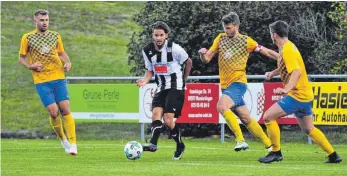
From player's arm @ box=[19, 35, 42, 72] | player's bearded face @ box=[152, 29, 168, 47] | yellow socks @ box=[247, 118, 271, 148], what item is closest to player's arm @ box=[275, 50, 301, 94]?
yellow socks @ box=[247, 118, 271, 148]

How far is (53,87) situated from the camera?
15.0m

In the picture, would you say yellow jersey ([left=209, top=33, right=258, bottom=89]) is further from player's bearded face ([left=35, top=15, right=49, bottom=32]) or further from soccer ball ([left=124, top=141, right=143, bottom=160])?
player's bearded face ([left=35, top=15, right=49, bottom=32])

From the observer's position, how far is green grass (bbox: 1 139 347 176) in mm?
11938

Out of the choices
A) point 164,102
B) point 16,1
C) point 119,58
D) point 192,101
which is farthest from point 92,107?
point 16,1

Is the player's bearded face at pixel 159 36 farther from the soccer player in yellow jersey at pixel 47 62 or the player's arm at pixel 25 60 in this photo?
the player's arm at pixel 25 60

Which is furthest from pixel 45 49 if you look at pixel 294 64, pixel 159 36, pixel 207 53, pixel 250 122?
pixel 294 64

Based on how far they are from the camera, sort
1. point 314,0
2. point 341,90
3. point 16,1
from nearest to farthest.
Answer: point 341,90, point 314,0, point 16,1

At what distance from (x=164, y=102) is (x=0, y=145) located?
231 inches

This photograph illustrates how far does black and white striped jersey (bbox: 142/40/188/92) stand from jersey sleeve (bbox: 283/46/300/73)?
6.17 ft

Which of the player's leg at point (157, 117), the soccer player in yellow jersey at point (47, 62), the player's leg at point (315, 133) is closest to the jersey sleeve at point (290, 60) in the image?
the player's leg at point (315, 133)

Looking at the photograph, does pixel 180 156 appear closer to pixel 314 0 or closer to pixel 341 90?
pixel 341 90

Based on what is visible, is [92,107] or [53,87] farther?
[92,107]

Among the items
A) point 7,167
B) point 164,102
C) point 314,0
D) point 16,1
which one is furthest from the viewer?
point 16,1

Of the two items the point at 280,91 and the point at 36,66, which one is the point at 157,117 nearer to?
the point at 36,66
